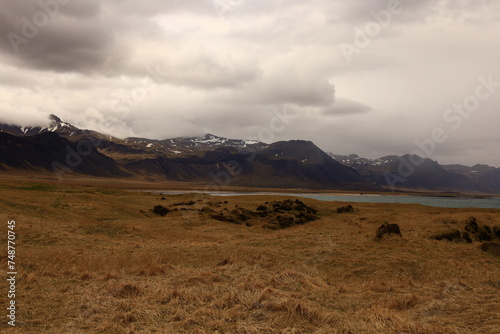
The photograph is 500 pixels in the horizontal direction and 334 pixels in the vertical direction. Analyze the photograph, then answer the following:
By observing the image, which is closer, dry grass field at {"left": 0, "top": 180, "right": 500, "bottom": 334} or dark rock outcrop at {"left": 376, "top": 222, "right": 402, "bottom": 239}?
dry grass field at {"left": 0, "top": 180, "right": 500, "bottom": 334}

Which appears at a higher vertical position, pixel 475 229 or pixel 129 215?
pixel 475 229

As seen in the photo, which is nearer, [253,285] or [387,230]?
[253,285]

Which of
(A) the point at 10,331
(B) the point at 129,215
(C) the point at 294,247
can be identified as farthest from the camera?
(B) the point at 129,215

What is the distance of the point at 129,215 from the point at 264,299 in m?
34.6

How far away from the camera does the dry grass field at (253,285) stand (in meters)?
9.37

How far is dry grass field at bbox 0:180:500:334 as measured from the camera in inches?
369

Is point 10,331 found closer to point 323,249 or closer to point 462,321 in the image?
point 462,321

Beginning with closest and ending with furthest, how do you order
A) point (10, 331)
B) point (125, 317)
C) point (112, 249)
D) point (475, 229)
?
point (10, 331)
point (125, 317)
point (112, 249)
point (475, 229)

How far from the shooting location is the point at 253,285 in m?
12.4

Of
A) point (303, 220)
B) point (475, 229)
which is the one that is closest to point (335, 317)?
point (475, 229)

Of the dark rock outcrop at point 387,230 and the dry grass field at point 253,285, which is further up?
the dark rock outcrop at point 387,230

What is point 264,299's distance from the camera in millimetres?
10922

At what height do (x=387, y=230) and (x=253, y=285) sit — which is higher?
(x=387, y=230)

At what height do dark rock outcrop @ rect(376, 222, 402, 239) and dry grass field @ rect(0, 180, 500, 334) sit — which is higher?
dark rock outcrop @ rect(376, 222, 402, 239)
